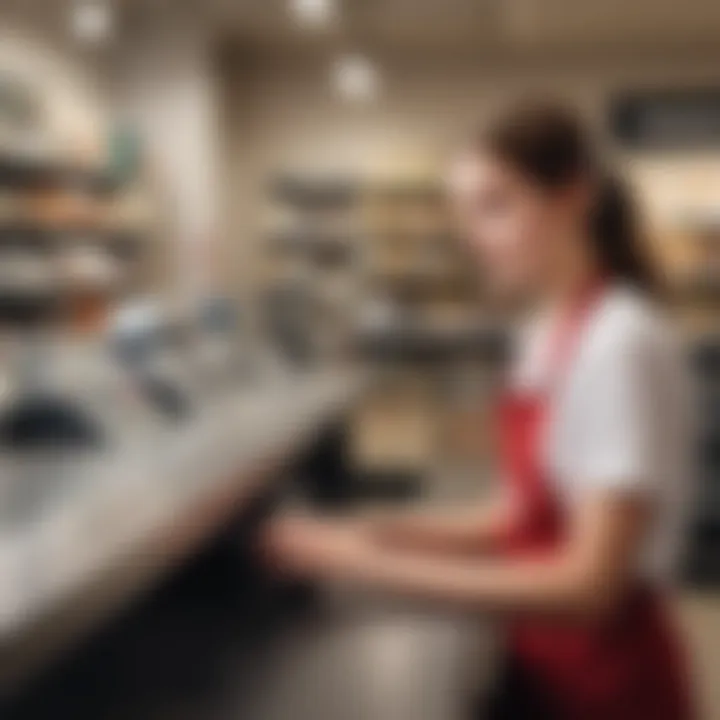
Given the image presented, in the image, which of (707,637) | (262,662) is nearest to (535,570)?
(262,662)

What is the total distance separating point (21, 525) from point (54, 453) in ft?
0.76

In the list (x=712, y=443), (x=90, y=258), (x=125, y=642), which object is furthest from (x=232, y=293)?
(x=712, y=443)

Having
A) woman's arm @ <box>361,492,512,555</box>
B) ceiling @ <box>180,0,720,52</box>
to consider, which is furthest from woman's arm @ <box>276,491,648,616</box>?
ceiling @ <box>180,0,720,52</box>

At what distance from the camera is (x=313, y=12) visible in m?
1.00

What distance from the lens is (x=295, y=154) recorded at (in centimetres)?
106

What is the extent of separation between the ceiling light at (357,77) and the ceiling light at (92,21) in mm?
173

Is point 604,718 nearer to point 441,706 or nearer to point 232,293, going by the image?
point 441,706

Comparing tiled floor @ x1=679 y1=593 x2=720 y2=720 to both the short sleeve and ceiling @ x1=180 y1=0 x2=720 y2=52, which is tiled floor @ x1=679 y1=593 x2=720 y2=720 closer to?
ceiling @ x1=180 y1=0 x2=720 y2=52

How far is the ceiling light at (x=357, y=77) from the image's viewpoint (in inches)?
39.3

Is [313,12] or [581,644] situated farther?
[313,12]

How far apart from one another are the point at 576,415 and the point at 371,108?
440mm

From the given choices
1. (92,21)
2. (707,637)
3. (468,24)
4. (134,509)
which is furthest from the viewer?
(707,637)

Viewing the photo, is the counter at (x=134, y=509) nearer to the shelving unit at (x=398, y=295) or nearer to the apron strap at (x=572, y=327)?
the shelving unit at (x=398, y=295)

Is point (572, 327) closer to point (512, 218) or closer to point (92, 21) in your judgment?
point (512, 218)
